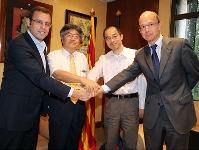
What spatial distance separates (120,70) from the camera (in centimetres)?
226

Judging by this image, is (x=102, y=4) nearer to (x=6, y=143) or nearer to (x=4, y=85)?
(x=4, y=85)

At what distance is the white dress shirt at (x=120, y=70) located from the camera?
2207mm

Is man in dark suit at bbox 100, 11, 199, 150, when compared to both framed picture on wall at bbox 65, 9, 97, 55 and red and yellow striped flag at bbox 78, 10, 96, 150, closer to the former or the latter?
red and yellow striped flag at bbox 78, 10, 96, 150

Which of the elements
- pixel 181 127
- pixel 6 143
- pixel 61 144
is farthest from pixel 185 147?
pixel 6 143

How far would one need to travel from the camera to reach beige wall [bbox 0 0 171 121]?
3.36 meters

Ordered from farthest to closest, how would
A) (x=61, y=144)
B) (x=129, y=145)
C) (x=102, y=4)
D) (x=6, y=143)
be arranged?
(x=102, y=4)
(x=129, y=145)
(x=61, y=144)
(x=6, y=143)

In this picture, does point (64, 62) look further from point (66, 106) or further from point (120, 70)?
point (120, 70)

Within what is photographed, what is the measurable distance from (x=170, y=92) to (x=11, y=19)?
2.58 m

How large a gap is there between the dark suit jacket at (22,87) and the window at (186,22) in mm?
2483

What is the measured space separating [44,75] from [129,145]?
124cm

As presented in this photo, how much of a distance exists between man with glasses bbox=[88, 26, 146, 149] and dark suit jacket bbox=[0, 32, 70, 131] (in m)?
0.76

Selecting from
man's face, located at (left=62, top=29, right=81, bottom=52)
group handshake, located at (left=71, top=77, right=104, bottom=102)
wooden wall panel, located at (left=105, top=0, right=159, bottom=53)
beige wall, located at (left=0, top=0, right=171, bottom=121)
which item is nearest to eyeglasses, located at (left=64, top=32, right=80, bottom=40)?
man's face, located at (left=62, top=29, right=81, bottom=52)

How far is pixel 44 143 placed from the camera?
228 cm

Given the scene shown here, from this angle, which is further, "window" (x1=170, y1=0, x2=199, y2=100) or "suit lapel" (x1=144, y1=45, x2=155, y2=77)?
"window" (x1=170, y1=0, x2=199, y2=100)
